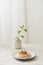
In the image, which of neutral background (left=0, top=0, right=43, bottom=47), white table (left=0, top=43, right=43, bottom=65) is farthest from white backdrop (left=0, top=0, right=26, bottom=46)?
white table (left=0, top=43, right=43, bottom=65)

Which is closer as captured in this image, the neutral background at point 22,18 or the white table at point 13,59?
the white table at point 13,59

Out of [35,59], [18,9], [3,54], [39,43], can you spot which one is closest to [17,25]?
[18,9]

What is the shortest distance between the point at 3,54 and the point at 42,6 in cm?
80

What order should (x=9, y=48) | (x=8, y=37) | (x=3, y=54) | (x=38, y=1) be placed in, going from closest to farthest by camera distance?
(x=3, y=54), (x=9, y=48), (x=38, y=1), (x=8, y=37)

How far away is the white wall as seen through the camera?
1.97 metres

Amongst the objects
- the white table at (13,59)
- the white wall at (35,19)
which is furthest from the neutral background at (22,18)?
the white table at (13,59)

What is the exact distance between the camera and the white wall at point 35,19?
197 centimetres

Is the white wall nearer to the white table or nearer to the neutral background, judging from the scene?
the neutral background

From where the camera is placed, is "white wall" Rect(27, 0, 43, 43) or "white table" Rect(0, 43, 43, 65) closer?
"white table" Rect(0, 43, 43, 65)

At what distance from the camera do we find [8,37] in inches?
82.7

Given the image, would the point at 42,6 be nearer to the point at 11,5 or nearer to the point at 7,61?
the point at 11,5

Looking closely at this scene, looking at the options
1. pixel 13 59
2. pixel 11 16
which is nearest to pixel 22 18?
pixel 11 16

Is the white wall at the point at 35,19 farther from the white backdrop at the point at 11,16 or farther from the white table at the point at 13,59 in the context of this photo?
the white table at the point at 13,59

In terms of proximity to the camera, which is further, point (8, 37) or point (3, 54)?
point (8, 37)
